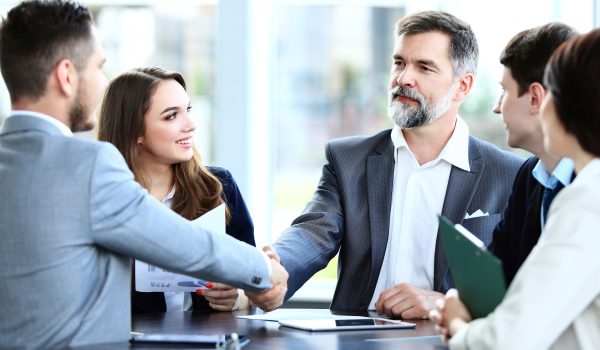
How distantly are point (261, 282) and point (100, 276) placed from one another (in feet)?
1.59

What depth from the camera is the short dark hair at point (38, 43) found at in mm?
2133

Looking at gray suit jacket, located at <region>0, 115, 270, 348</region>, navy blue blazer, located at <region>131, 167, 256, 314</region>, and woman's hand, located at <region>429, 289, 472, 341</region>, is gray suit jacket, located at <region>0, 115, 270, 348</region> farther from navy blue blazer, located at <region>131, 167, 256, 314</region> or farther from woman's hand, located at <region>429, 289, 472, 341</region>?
navy blue blazer, located at <region>131, 167, 256, 314</region>

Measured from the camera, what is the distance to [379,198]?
338 cm

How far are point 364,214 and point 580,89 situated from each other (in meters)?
1.59

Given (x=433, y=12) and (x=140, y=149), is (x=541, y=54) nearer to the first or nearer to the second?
(x=433, y=12)

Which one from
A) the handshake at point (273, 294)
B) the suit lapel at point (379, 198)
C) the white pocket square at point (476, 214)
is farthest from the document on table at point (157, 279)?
the white pocket square at point (476, 214)

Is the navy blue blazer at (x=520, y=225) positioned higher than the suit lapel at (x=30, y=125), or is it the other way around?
the suit lapel at (x=30, y=125)

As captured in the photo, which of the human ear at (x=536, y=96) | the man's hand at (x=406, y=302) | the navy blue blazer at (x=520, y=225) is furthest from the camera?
the man's hand at (x=406, y=302)

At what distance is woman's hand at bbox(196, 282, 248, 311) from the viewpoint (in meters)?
2.96

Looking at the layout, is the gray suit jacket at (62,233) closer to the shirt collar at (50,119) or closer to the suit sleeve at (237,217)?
the shirt collar at (50,119)

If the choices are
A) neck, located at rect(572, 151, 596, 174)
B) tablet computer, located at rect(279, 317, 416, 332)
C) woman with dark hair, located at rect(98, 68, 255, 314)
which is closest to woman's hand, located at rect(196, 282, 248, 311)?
woman with dark hair, located at rect(98, 68, 255, 314)

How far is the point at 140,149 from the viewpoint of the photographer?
3.35 metres

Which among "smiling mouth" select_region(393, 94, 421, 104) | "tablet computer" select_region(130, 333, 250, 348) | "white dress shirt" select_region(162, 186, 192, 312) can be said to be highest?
"smiling mouth" select_region(393, 94, 421, 104)

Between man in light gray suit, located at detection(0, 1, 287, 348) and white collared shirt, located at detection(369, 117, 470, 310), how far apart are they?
1.21 metres
